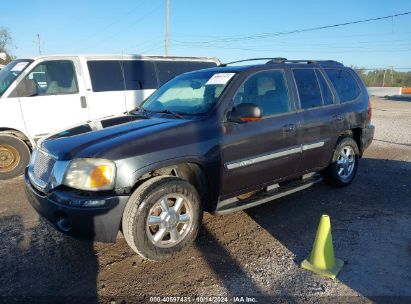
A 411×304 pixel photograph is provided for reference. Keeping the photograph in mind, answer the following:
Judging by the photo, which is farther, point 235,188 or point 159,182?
point 235,188

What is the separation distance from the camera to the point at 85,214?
2963 mm

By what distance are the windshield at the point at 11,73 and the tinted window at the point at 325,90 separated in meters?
4.99

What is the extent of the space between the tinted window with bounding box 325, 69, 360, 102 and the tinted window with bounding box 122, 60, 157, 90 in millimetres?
4191

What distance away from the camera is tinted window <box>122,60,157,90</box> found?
7715mm

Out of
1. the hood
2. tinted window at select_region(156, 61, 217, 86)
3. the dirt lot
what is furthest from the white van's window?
the hood

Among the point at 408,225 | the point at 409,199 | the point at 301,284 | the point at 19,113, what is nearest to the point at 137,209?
the point at 301,284

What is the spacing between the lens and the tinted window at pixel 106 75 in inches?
282

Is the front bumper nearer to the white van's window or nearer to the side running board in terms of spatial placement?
the side running board

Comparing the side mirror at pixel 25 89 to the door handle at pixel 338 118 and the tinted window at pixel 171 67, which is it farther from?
the door handle at pixel 338 118

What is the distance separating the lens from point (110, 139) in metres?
3.24

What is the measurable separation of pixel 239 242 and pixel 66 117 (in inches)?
179

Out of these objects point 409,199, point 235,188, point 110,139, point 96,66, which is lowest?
point 409,199

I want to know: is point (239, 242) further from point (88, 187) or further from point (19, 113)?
point (19, 113)

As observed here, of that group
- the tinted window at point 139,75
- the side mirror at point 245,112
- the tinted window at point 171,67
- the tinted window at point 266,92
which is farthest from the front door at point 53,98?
the side mirror at point 245,112
